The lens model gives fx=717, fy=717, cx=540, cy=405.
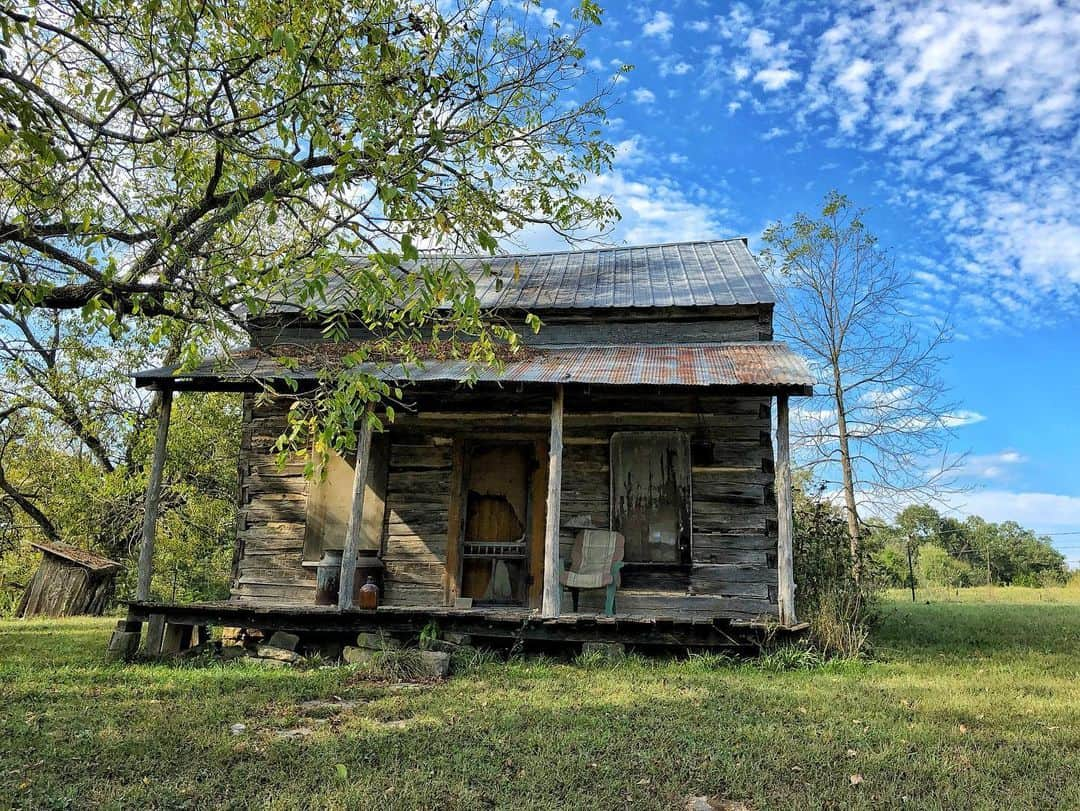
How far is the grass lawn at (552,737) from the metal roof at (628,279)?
16.9 feet

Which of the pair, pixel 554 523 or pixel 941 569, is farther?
pixel 941 569

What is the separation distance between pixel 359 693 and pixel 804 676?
4.06 m

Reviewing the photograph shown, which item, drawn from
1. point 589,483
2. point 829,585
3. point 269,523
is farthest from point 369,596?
point 829,585

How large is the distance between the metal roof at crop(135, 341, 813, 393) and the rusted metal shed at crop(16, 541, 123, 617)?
700 centimetres

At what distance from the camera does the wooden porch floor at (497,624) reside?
750 centimetres

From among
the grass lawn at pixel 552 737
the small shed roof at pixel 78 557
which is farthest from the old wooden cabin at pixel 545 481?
the small shed roof at pixel 78 557

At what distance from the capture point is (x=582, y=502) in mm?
9422

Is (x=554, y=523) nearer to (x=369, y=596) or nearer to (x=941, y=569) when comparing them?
(x=369, y=596)

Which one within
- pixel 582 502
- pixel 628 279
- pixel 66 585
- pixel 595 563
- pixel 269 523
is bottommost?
pixel 66 585

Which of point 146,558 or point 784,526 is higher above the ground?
point 784,526

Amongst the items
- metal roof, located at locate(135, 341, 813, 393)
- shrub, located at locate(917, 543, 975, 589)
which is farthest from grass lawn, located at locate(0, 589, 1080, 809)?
shrub, located at locate(917, 543, 975, 589)

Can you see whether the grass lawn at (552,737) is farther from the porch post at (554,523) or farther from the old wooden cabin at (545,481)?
the old wooden cabin at (545,481)

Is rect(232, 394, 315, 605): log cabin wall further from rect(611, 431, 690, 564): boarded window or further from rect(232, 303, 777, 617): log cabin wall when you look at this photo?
rect(611, 431, 690, 564): boarded window

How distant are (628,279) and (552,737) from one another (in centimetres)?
826
